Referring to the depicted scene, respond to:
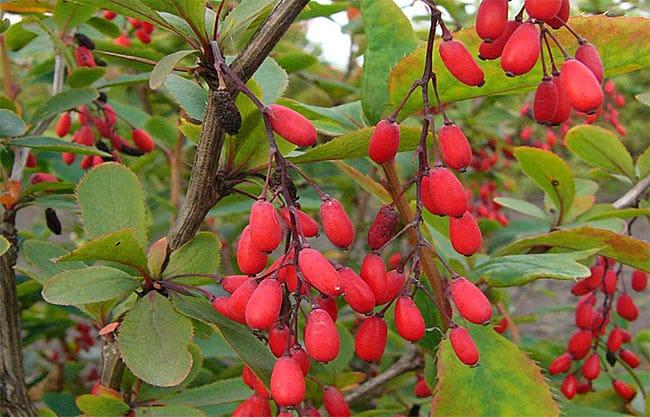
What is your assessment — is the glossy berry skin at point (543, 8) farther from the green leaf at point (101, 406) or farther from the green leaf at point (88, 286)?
the green leaf at point (101, 406)

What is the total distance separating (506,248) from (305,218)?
1.76ft

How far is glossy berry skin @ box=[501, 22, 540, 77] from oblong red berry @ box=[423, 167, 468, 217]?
13 cm

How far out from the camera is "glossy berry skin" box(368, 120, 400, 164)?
87 centimetres

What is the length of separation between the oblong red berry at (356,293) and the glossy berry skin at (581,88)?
292mm

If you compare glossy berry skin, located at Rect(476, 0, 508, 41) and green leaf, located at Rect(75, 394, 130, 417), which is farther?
green leaf, located at Rect(75, 394, 130, 417)

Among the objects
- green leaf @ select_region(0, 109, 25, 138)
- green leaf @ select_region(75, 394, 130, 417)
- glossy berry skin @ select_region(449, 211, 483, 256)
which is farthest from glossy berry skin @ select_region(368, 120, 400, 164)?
green leaf @ select_region(0, 109, 25, 138)

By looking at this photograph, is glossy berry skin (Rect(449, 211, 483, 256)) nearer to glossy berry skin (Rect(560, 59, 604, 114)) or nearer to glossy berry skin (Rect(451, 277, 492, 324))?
glossy berry skin (Rect(451, 277, 492, 324))

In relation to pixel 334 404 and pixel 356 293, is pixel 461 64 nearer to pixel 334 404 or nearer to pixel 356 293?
pixel 356 293

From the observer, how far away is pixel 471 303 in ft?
2.97

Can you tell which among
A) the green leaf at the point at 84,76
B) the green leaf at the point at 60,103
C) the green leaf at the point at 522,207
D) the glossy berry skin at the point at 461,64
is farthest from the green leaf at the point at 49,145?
the green leaf at the point at 522,207

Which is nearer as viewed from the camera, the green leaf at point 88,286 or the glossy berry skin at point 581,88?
the glossy berry skin at point 581,88

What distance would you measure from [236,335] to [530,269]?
41 cm

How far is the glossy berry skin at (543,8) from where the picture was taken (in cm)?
75

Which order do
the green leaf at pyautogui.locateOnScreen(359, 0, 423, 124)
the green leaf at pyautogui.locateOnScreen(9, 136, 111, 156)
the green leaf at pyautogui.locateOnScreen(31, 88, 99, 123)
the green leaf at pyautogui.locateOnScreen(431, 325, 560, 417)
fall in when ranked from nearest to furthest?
1. the green leaf at pyautogui.locateOnScreen(431, 325, 560, 417)
2. the green leaf at pyautogui.locateOnScreen(359, 0, 423, 124)
3. the green leaf at pyautogui.locateOnScreen(9, 136, 111, 156)
4. the green leaf at pyautogui.locateOnScreen(31, 88, 99, 123)
